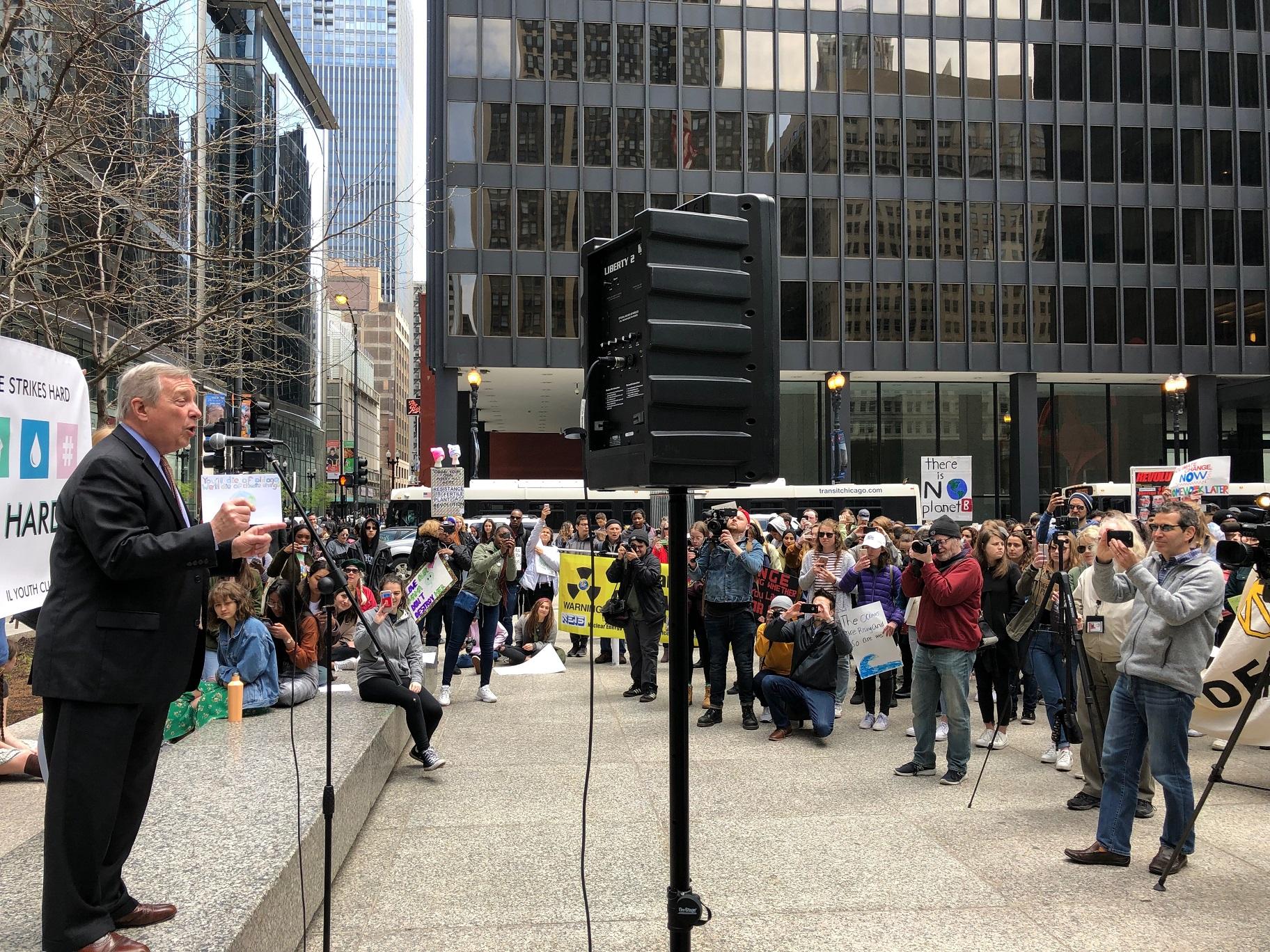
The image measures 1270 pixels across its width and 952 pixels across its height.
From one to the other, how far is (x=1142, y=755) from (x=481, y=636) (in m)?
7.59

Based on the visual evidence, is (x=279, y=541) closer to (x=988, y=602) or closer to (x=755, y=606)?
(x=755, y=606)

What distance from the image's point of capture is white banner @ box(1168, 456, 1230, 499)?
1609 cm

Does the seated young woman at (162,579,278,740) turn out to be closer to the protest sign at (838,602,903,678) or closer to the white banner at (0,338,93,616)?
the white banner at (0,338,93,616)

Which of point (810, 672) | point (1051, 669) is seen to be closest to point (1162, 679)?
point (1051, 669)

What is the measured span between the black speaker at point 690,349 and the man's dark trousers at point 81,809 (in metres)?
1.91

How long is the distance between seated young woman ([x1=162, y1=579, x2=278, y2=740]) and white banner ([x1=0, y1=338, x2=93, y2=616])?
9.86ft

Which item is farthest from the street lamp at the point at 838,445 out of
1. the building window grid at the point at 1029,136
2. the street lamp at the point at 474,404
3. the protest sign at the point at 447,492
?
the protest sign at the point at 447,492

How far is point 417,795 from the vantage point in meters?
7.68

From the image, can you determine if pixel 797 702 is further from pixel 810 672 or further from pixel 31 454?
pixel 31 454

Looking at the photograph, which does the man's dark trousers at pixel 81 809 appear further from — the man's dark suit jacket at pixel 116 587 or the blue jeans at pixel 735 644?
the blue jeans at pixel 735 644

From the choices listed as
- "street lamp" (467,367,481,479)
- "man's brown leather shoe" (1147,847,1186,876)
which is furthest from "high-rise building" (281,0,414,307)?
"man's brown leather shoe" (1147,847,1186,876)

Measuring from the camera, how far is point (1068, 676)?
789cm

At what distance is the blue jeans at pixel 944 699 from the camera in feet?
26.2

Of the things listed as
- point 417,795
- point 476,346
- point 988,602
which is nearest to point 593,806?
point 417,795
